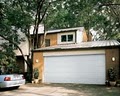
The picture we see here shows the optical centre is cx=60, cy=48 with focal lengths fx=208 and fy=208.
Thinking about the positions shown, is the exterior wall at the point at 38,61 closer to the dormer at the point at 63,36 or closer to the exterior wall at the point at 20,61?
the dormer at the point at 63,36

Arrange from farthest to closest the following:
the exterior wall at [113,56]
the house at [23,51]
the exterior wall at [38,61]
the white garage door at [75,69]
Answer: the house at [23,51] < the exterior wall at [38,61] < the white garage door at [75,69] < the exterior wall at [113,56]

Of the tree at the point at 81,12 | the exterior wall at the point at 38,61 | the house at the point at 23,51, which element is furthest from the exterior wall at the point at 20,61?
the exterior wall at the point at 38,61

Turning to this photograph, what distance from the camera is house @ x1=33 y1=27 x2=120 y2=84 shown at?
16.4m

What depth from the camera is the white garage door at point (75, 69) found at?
1672cm

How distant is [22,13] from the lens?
19312 millimetres

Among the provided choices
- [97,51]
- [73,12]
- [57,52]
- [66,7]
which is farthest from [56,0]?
[97,51]

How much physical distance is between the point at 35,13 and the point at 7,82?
417 inches

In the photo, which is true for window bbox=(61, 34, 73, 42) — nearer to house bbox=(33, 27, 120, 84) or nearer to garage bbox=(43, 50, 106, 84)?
house bbox=(33, 27, 120, 84)

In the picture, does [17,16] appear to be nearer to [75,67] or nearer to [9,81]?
[75,67]

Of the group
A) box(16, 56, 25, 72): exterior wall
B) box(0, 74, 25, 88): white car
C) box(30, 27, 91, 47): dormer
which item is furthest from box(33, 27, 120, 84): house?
box(16, 56, 25, 72): exterior wall

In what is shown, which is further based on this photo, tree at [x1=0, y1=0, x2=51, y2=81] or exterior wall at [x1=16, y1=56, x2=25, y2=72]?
exterior wall at [x1=16, y1=56, x2=25, y2=72]

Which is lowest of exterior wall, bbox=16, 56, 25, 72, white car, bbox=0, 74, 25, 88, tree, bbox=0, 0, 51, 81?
white car, bbox=0, 74, 25, 88

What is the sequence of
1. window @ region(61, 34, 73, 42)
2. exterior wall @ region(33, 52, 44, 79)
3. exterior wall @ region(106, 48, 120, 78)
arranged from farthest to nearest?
window @ region(61, 34, 73, 42) < exterior wall @ region(33, 52, 44, 79) < exterior wall @ region(106, 48, 120, 78)

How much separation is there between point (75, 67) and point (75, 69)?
17 cm
